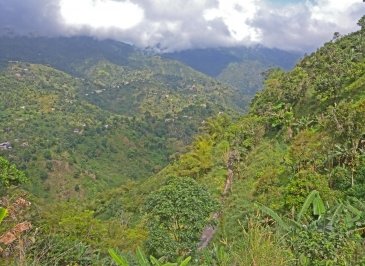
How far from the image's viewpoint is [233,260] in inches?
212

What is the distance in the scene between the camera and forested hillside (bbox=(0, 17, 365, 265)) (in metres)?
6.67

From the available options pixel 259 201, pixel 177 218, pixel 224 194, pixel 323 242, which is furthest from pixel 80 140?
pixel 323 242

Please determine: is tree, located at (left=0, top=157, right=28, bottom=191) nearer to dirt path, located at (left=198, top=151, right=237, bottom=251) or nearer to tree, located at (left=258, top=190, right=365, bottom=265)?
dirt path, located at (left=198, top=151, right=237, bottom=251)

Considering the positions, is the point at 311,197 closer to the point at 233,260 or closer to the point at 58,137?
the point at 233,260

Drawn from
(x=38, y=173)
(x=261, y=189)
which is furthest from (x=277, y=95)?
(x=38, y=173)

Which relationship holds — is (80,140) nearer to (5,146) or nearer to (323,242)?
(5,146)

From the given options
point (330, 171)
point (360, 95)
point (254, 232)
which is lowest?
point (330, 171)

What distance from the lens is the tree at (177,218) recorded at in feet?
74.4

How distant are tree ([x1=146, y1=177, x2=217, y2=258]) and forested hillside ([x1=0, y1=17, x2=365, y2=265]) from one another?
0.17 feet

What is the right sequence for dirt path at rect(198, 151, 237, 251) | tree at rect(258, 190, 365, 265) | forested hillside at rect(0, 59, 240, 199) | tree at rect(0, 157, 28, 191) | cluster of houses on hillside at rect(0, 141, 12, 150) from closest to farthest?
tree at rect(258, 190, 365, 265) < tree at rect(0, 157, 28, 191) < dirt path at rect(198, 151, 237, 251) < forested hillside at rect(0, 59, 240, 199) < cluster of houses on hillside at rect(0, 141, 12, 150)

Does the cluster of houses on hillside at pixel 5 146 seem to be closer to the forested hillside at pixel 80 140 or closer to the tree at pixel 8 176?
the forested hillside at pixel 80 140

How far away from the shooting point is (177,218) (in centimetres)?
2308

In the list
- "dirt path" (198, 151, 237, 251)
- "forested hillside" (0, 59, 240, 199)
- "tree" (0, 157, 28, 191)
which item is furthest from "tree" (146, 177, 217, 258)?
"forested hillside" (0, 59, 240, 199)

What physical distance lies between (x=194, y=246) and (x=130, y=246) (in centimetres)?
1018
